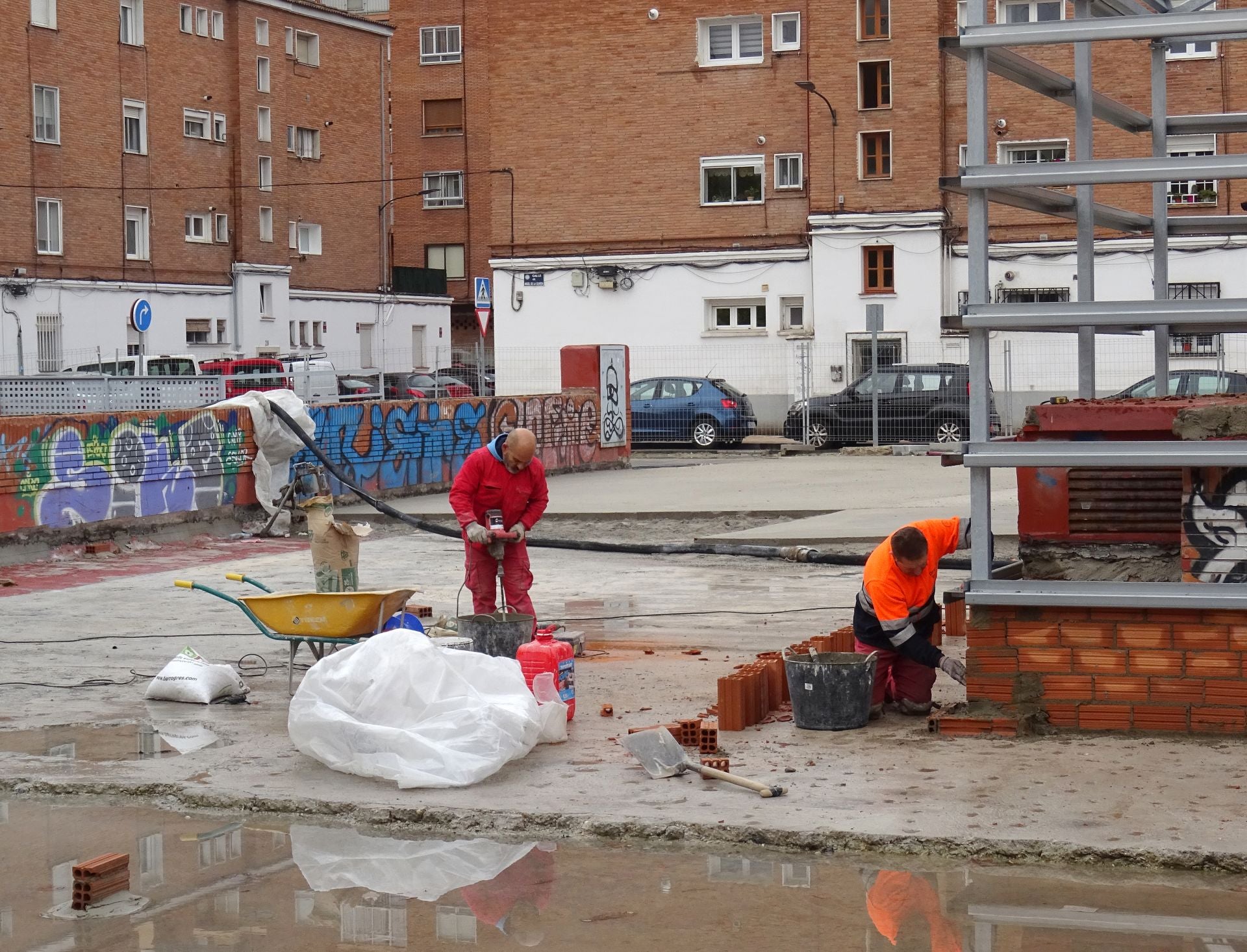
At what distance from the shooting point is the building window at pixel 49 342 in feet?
133

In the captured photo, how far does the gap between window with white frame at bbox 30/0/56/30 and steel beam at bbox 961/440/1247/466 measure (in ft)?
128

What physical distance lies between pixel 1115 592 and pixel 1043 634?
42 cm

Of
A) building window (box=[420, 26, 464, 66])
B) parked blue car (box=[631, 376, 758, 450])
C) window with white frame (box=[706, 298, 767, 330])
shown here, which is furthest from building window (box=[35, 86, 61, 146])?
building window (box=[420, 26, 464, 66])

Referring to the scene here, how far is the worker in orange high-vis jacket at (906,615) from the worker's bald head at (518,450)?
106 inches

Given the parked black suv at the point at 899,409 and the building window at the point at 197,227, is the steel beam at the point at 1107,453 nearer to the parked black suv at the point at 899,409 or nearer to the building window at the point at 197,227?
the parked black suv at the point at 899,409

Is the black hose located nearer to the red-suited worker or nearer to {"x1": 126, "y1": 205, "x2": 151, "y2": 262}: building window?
the red-suited worker

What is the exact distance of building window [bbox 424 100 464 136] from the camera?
59134 mm

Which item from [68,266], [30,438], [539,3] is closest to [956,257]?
[539,3]

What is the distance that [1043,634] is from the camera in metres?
7.86

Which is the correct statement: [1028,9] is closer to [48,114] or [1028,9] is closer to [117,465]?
[48,114]

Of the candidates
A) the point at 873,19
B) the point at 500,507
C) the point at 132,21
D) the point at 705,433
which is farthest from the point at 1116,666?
the point at 132,21

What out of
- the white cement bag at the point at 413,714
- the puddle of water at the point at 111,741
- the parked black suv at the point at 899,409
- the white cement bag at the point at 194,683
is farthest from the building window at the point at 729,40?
the white cement bag at the point at 413,714

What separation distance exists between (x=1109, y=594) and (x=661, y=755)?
2235 mm

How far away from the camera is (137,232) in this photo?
147ft
